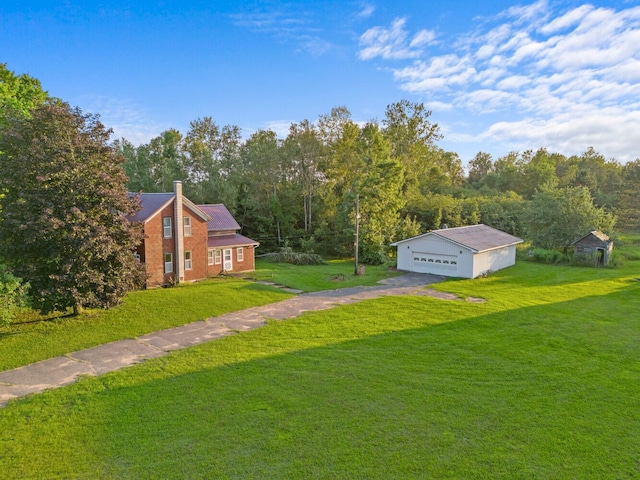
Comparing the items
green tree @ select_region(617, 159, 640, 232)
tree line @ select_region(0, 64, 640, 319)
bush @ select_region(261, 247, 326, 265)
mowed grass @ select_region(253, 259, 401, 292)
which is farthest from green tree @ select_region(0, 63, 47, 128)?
green tree @ select_region(617, 159, 640, 232)

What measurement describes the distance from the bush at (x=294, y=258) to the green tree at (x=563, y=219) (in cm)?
1940

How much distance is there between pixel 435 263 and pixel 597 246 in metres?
A: 14.2

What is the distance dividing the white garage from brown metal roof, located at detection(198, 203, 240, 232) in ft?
40.1

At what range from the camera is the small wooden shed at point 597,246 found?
30484 mm

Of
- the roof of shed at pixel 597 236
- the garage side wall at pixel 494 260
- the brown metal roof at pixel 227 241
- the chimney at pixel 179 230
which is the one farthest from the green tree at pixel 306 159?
the roof of shed at pixel 597 236

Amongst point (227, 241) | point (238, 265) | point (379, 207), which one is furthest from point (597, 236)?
point (227, 241)

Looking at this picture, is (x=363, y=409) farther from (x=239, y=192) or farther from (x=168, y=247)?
(x=239, y=192)

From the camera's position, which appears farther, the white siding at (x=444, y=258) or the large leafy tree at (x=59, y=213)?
the white siding at (x=444, y=258)

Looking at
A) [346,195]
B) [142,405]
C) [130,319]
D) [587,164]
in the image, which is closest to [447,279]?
[346,195]

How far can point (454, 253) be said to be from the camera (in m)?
25.9

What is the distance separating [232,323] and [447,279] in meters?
14.9

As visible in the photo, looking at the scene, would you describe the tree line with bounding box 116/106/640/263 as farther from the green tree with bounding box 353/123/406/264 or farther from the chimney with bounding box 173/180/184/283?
the chimney with bounding box 173/180/184/283

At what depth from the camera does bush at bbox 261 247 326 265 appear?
112 ft

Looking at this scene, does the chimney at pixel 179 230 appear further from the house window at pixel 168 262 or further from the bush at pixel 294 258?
the bush at pixel 294 258
